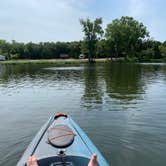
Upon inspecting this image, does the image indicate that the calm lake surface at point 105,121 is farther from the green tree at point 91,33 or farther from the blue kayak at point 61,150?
the green tree at point 91,33

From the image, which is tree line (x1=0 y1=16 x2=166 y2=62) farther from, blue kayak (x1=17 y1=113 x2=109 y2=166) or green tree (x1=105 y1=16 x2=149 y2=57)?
blue kayak (x1=17 y1=113 x2=109 y2=166)

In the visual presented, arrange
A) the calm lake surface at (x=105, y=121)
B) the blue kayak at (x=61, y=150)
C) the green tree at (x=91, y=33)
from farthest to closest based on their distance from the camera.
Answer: the green tree at (x=91, y=33), the calm lake surface at (x=105, y=121), the blue kayak at (x=61, y=150)

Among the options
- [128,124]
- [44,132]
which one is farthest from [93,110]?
[44,132]

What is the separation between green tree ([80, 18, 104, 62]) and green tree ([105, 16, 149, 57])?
3364 millimetres

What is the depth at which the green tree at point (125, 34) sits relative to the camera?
3132 inches

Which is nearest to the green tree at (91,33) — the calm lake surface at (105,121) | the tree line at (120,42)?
the tree line at (120,42)

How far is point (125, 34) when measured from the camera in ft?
260

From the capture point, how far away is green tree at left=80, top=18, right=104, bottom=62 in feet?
256

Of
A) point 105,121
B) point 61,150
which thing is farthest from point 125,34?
point 61,150

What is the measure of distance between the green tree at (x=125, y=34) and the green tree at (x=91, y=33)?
11.0 feet

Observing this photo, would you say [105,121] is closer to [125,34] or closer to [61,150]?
[61,150]

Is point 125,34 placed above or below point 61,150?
above

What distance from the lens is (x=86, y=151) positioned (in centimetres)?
559

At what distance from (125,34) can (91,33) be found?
32.6ft
